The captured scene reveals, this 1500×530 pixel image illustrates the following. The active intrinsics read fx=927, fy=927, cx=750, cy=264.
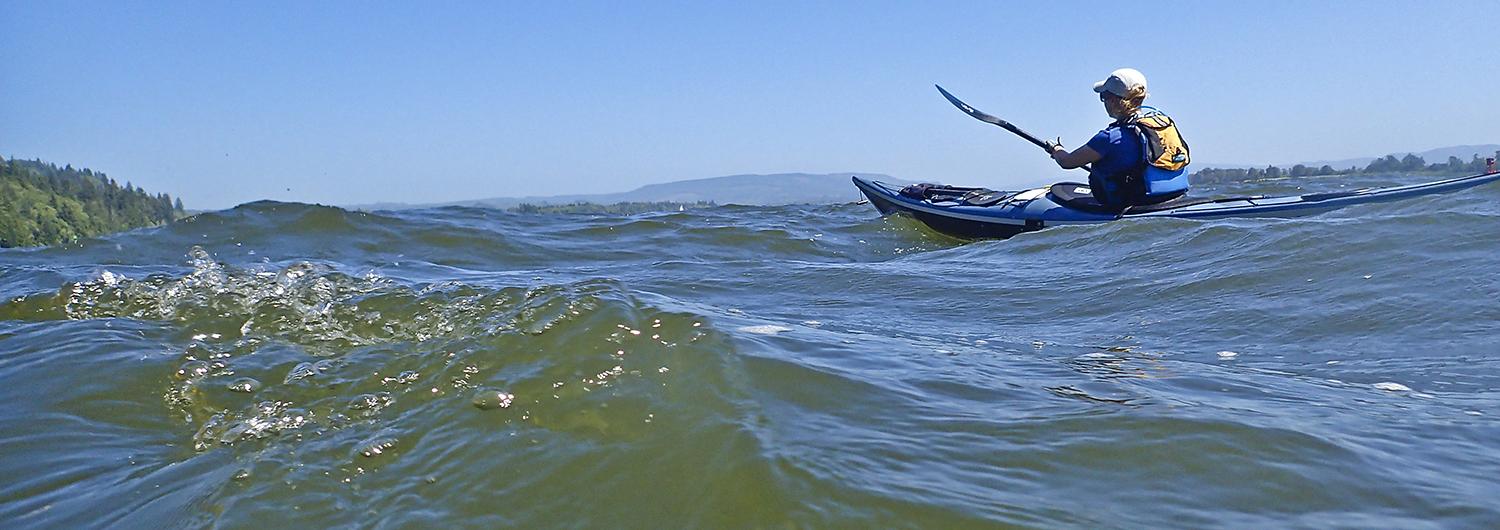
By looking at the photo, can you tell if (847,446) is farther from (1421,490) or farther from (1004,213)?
(1004,213)

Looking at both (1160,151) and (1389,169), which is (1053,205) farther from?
(1389,169)

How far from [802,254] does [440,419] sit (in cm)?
668

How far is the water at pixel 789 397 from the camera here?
203 centimetres

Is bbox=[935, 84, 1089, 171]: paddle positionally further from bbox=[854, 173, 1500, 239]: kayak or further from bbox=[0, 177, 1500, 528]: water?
bbox=[0, 177, 1500, 528]: water

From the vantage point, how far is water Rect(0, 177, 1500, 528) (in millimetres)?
2025

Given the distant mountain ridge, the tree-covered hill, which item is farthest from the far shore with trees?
the tree-covered hill

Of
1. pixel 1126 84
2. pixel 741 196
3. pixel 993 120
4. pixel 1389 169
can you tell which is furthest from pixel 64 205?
pixel 741 196

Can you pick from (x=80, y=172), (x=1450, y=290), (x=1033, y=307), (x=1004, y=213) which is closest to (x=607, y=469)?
(x=1033, y=307)

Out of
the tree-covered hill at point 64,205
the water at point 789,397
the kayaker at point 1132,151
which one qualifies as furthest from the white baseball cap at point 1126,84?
the tree-covered hill at point 64,205

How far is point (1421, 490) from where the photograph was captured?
6.44 feet

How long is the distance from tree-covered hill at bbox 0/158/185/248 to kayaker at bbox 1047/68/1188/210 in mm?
11245

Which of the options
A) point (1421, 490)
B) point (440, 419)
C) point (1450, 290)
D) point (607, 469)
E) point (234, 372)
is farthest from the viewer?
point (1450, 290)

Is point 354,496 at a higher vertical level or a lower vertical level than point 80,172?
lower

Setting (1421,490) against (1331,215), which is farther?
(1331,215)
